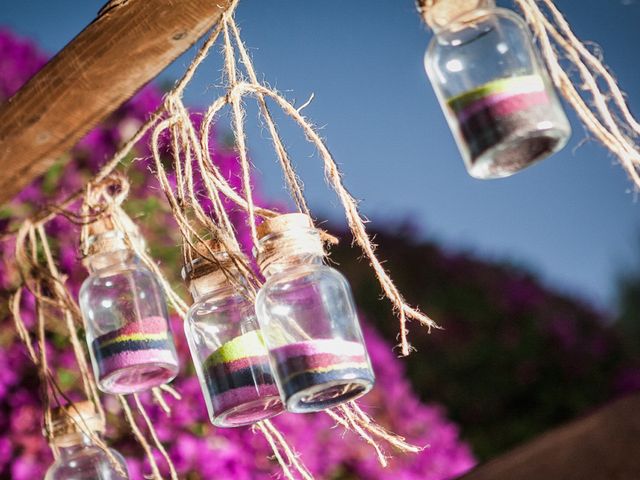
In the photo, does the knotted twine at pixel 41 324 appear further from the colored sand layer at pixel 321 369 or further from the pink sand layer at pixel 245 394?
the colored sand layer at pixel 321 369

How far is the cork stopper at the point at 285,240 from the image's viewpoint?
0.89 m

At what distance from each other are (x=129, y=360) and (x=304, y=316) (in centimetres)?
21

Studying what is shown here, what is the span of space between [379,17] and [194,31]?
399 centimetres

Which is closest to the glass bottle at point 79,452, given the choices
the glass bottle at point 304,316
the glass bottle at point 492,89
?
the glass bottle at point 304,316

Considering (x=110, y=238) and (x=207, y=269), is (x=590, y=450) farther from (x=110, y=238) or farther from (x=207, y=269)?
(x=110, y=238)

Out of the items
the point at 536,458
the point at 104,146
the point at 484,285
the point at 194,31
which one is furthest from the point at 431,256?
the point at 536,458

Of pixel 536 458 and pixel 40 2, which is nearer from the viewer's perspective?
pixel 536 458

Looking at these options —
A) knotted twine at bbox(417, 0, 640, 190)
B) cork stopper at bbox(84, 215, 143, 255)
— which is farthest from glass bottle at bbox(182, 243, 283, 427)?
knotted twine at bbox(417, 0, 640, 190)

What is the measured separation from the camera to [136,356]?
38.1 inches

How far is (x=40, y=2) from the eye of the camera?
3.87 meters

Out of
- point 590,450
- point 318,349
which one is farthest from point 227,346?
point 590,450

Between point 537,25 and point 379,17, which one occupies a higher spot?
point 379,17

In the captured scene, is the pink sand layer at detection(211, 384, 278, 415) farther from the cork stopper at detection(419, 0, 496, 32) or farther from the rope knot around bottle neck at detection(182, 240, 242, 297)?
the cork stopper at detection(419, 0, 496, 32)

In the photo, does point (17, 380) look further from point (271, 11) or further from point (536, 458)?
point (271, 11)
